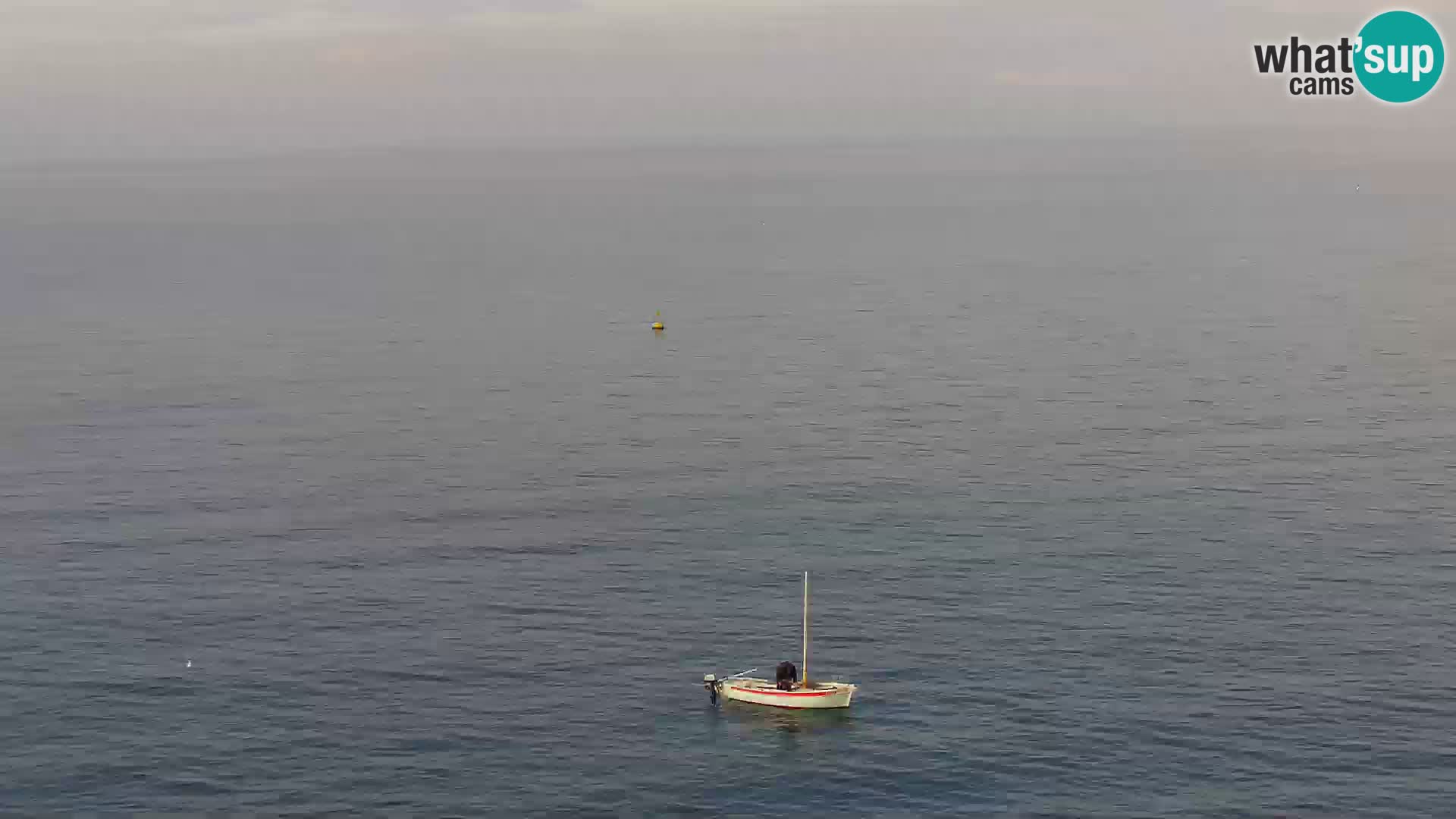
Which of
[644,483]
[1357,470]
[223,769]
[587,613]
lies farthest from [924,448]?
[223,769]

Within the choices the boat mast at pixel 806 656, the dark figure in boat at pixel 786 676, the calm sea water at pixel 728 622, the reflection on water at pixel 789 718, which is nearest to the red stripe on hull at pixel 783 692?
the dark figure in boat at pixel 786 676

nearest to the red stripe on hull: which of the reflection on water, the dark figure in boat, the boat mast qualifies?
the dark figure in boat

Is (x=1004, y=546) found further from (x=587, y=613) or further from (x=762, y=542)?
(x=587, y=613)

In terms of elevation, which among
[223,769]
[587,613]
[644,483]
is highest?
[644,483]

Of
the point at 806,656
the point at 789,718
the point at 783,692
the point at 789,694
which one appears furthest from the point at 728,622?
the point at 789,718

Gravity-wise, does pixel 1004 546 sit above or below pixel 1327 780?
above

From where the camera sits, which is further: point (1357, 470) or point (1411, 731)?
point (1357, 470)

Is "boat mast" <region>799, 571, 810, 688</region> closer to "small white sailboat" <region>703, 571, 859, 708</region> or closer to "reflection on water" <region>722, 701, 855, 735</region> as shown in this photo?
"small white sailboat" <region>703, 571, 859, 708</region>

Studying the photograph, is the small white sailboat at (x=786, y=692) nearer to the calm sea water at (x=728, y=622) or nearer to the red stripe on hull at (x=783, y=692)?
the red stripe on hull at (x=783, y=692)
